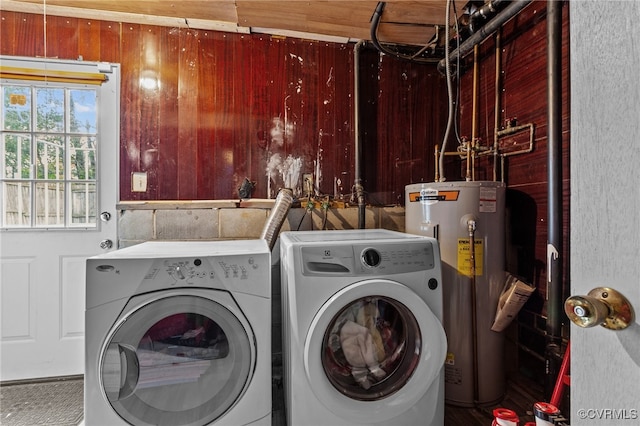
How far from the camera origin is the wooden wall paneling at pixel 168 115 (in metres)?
2.09

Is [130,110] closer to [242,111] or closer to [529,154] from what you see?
[242,111]

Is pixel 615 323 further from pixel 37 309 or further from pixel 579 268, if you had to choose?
pixel 37 309

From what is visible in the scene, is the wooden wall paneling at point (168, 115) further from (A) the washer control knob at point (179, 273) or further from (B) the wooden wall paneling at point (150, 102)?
(A) the washer control knob at point (179, 273)

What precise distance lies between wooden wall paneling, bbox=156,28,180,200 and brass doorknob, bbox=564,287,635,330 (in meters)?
2.16

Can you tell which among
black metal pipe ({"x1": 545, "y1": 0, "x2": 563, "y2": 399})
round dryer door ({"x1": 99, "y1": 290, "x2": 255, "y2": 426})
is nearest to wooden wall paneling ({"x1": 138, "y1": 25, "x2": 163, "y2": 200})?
round dryer door ({"x1": 99, "y1": 290, "x2": 255, "y2": 426})

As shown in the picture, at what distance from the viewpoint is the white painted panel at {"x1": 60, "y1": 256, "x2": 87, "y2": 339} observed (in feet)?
6.60

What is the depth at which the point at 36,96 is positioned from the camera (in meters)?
2.03

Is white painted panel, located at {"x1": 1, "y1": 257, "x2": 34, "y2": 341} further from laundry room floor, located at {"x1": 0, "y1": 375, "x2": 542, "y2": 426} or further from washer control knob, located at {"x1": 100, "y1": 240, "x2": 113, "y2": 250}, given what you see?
washer control knob, located at {"x1": 100, "y1": 240, "x2": 113, "y2": 250}

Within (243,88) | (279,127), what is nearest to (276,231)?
(279,127)

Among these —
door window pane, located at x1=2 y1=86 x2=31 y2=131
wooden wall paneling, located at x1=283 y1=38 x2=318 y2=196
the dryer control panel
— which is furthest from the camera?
wooden wall paneling, located at x1=283 y1=38 x2=318 y2=196

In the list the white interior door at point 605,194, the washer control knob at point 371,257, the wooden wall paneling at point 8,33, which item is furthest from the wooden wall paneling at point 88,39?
the white interior door at point 605,194

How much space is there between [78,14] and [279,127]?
1.44m

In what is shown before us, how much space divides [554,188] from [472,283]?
619 mm

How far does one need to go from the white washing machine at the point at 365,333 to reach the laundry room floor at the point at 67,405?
40cm
